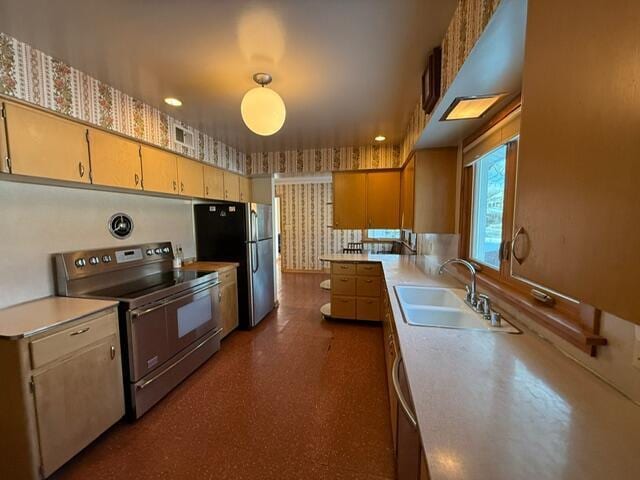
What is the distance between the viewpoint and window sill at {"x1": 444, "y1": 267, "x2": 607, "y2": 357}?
91 cm

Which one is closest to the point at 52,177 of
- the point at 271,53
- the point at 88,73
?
the point at 88,73

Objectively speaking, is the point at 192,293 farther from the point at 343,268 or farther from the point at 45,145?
the point at 343,268

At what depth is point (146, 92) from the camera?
85.7 inches

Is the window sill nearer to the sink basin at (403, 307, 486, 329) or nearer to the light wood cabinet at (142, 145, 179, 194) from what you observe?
the sink basin at (403, 307, 486, 329)

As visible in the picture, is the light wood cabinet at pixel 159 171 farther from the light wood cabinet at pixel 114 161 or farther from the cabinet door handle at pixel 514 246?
the cabinet door handle at pixel 514 246

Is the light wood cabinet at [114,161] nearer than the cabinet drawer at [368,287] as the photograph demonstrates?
Yes

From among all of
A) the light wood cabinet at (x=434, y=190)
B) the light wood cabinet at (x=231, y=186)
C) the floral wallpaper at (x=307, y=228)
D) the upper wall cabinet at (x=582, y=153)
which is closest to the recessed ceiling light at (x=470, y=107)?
the light wood cabinet at (x=434, y=190)

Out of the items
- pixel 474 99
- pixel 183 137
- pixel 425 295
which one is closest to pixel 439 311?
pixel 425 295

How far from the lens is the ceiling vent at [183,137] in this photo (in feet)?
9.11

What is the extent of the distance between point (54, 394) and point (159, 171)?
1.83 m

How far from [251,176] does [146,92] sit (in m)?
2.05

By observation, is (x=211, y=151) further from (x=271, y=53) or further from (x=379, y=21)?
(x=379, y=21)

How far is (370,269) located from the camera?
3521 mm

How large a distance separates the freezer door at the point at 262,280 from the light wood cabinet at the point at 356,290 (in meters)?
0.97
